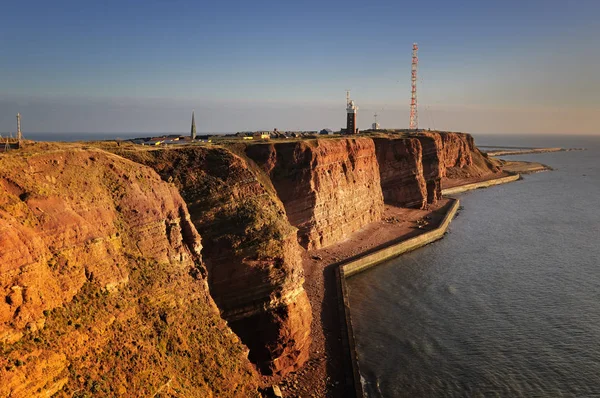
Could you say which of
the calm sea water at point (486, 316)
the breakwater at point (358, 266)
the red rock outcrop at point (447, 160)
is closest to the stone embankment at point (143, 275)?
the breakwater at point (358, 266)

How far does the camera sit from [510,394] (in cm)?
3025

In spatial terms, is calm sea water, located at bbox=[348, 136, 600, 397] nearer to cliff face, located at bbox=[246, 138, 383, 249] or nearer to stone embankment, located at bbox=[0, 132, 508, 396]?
stone embankment, located at bbox=[0, 132, 508, 396]

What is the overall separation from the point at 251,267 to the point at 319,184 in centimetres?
2751

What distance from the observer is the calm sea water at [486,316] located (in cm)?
3195

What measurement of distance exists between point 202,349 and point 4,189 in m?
12.8

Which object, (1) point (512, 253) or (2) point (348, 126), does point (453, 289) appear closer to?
(1) point (512, 253)

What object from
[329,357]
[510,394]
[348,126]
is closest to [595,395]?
[510,394]

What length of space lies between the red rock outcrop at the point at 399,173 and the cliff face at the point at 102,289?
200ft

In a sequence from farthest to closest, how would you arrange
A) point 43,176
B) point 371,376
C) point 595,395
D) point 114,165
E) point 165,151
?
point 165,151, point 371,376, point 595,395, point 114,165, point 43,176

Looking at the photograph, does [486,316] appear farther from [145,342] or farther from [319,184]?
[145,342]

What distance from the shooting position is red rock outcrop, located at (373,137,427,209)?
8450cm

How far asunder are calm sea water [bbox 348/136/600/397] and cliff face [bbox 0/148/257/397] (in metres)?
14.2

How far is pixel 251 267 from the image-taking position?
30703 millimetres

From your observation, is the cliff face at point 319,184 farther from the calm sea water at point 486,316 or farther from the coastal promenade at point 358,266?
the calm sea water at point 486,316
